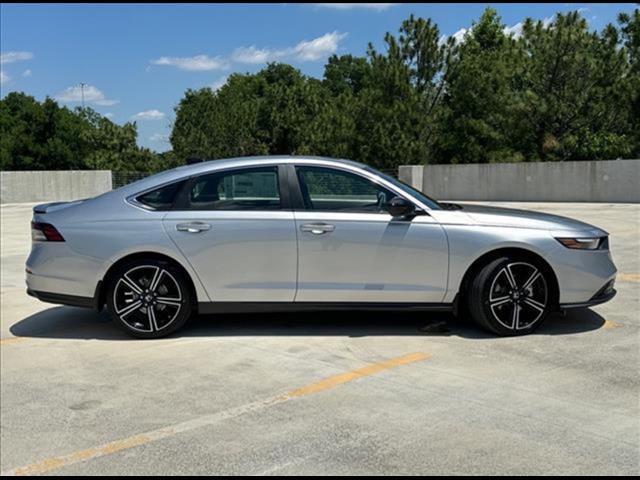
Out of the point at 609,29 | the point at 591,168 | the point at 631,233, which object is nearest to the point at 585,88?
the point at 609,29

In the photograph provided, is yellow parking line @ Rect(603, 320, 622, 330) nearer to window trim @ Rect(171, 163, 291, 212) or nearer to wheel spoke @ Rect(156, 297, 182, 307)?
window trim @ Rect(171, 163, 291, 212)

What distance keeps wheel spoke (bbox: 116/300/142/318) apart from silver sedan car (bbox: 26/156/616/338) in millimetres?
12

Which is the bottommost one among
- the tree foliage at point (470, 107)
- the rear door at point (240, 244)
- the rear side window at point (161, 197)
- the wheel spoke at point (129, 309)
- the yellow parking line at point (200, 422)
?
the yellow parking line at point (200, 422)

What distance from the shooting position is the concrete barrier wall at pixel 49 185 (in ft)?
109

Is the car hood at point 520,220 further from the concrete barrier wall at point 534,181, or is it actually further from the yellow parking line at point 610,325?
the concrete barrier wall at point 534,181

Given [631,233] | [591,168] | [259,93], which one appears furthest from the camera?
[259,93]

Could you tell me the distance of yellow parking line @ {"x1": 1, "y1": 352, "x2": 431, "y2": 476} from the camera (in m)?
3.31

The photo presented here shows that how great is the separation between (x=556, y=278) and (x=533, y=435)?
222 centimetres

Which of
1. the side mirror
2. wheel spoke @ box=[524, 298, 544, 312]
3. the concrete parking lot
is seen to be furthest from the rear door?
wheel spoke @ box=[524, 298, 544, 312]

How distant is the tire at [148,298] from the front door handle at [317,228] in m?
1.16

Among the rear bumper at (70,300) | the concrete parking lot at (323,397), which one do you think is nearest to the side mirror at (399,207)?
the concrete parking lot at (323,397)

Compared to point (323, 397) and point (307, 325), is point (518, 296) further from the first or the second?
point (323, 397)

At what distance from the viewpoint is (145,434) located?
3650 mm

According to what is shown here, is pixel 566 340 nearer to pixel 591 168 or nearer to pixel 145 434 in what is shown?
pixel 145 434
